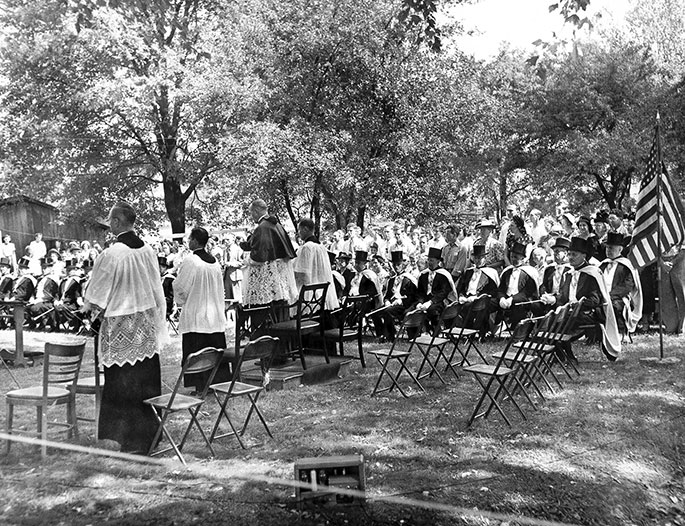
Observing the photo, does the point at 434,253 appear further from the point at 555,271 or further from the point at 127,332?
the point at 127,332

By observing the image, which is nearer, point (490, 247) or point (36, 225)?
point (490, 247)

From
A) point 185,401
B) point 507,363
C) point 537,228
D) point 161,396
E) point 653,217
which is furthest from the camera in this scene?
point 537,228

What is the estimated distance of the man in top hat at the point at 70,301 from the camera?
15638mm

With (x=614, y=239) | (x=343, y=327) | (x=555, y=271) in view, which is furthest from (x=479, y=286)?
(x=343, y=327)

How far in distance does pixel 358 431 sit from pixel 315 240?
4.68 m

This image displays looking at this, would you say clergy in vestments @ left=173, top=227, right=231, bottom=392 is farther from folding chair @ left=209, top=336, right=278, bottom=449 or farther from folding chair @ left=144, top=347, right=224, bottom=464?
folding chair @ left=144, top=347, right=224, bottom=464

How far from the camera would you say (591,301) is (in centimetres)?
1022

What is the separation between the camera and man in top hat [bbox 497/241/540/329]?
12297mm

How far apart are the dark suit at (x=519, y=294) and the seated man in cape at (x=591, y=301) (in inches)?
57.5

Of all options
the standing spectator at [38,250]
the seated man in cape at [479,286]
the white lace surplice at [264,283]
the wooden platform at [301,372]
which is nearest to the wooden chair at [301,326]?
the wooden platform at [301,372]

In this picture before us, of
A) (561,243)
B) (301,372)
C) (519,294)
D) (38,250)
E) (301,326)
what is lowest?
(301,372)

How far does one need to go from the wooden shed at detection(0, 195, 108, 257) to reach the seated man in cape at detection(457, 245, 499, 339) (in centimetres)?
2162

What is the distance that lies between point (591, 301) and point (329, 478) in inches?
244

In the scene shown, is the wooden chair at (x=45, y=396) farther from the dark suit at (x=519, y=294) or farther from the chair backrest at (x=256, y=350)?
the dark suit at (x=519, y=294)
